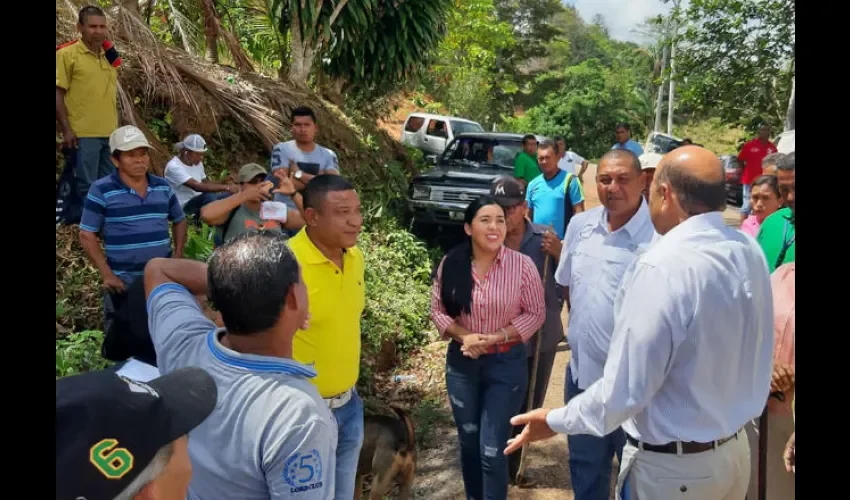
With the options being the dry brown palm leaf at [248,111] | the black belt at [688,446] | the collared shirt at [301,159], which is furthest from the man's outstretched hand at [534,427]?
the dry brown palm leaf at [248,111]

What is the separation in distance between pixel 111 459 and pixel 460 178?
376 inches

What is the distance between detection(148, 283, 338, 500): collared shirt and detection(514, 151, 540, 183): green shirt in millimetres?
8235

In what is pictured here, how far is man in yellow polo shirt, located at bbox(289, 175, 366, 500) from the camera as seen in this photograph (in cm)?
311

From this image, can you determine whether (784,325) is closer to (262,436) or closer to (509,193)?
(509,193)

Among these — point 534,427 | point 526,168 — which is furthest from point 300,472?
point 526,168

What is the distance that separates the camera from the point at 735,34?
53.6 feet

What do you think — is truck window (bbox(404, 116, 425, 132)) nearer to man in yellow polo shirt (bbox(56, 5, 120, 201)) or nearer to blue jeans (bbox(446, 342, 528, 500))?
man in yellow polo shirt (bbox(56, 5, 120, 201))

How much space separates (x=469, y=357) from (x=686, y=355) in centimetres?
157

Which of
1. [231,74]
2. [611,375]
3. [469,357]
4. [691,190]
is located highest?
[231,74]

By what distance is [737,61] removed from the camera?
1661 centimetres

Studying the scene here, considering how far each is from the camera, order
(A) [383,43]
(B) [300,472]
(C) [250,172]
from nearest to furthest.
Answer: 1. (B) [300,472]
2. (C) [250,172]
3. (A) [383,43]

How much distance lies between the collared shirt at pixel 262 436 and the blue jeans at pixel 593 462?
1993 millimetres
